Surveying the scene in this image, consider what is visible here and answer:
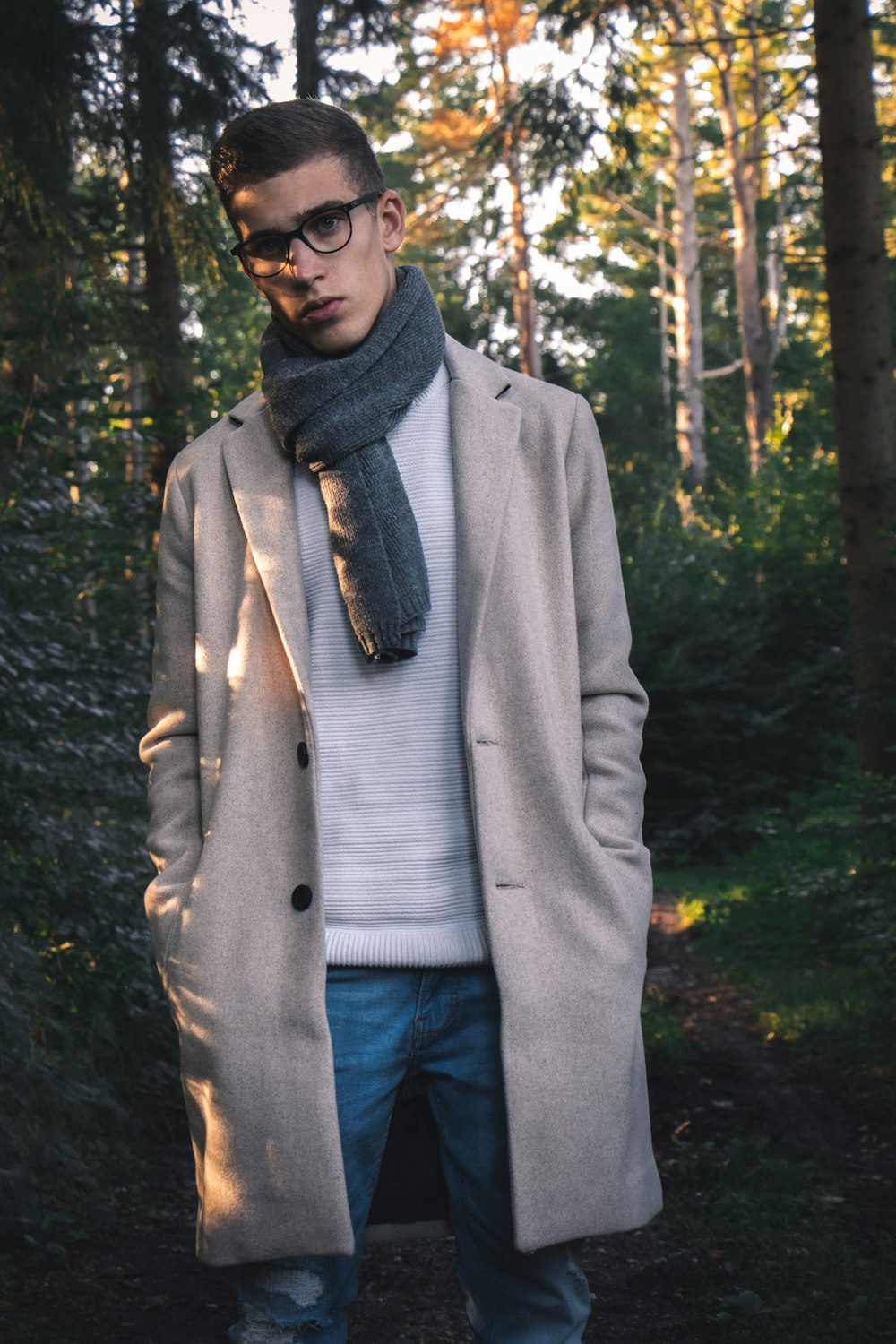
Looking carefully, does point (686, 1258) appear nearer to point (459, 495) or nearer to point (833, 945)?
point (459, 495)

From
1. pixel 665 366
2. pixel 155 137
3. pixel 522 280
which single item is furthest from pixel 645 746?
pixel 665 366

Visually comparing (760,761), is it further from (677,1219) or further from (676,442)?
(676,442)

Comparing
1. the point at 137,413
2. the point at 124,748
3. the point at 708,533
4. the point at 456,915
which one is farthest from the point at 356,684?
the point at 708,533

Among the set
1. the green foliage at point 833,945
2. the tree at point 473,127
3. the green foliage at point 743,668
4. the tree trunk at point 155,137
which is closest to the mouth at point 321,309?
the green foliage at point 833,945

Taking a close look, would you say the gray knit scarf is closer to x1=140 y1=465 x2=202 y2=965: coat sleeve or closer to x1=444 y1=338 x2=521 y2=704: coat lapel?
x1=444 y1=338 x2=521 y2=704: coat lapel

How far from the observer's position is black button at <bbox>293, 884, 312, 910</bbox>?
7.09 ft

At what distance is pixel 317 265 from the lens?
237 centimetres

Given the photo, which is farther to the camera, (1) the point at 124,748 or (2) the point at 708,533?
(2) the point at 708,533

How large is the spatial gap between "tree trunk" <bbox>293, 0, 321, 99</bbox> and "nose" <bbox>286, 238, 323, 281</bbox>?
896cm

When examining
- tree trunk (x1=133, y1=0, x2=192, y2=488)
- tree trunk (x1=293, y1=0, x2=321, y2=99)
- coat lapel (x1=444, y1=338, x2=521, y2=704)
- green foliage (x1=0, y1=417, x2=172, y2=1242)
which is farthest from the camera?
tree trunk (x1=293, y1=0, x2=321, y2=99)

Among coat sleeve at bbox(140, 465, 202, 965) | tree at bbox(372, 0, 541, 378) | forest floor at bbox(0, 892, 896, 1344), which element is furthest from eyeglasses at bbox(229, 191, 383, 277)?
tree at bbox(372, 0, 541, 378)

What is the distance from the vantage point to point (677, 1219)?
14.6 ft

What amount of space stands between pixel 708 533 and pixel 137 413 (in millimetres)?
13276

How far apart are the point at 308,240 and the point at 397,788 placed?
913 mm
